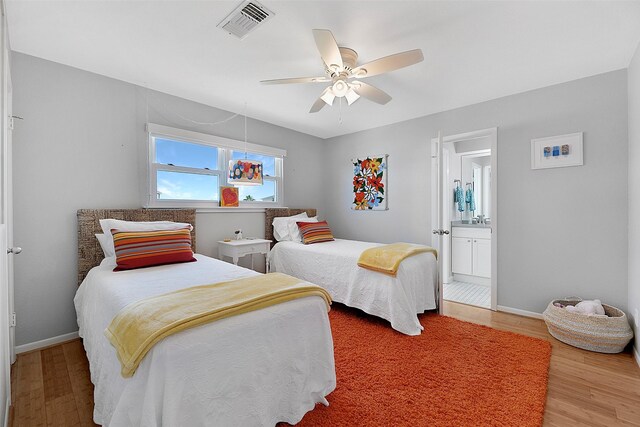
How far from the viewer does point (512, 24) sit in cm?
195

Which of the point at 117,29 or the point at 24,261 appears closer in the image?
the point at 117,29

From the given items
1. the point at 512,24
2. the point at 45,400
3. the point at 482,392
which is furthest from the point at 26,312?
the point at 512,24

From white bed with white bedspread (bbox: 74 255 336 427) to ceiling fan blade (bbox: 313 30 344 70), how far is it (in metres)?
1.53

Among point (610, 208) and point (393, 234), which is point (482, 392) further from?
point (393, 234)

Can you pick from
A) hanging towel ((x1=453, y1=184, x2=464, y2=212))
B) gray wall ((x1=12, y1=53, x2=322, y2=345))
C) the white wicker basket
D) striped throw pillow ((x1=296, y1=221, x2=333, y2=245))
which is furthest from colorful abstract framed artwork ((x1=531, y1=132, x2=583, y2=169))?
gray wall ((x1=12, y1=53, x2=322, y2=345))

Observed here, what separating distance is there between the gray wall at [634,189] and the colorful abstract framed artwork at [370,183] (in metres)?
2.45

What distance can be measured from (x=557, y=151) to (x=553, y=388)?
2174mm

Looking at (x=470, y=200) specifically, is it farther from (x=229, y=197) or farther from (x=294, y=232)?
(x=229, y=197)

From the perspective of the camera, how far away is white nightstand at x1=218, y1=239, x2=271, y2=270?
10.7 ft

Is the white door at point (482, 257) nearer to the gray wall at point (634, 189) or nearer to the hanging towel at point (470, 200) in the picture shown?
the hanging towel at point (470, 200)

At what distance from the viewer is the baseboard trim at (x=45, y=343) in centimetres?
229

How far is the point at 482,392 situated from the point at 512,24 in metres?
2.41

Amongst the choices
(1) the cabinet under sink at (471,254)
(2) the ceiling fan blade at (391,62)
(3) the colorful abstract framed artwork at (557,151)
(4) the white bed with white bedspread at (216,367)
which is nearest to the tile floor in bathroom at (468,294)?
(1) the cabinet under sink at (471,254)

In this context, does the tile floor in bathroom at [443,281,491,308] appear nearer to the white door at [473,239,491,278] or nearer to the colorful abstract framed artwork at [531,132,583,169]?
the white door at [473,239,491,278]
